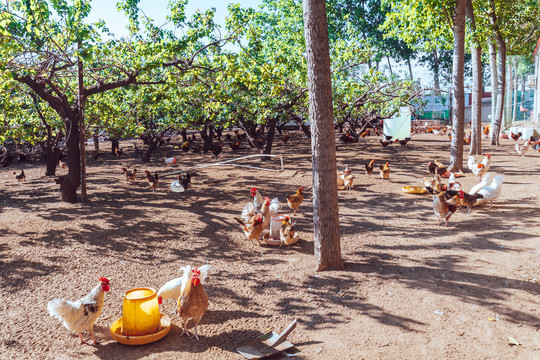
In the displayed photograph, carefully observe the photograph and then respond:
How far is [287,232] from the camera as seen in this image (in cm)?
705

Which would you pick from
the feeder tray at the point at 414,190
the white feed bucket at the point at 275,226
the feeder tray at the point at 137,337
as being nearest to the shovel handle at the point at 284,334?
the feeder tray at the point at 137,337

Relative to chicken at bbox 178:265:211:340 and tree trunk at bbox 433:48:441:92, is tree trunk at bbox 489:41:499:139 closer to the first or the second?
chicken at bbox 178:265:211:340

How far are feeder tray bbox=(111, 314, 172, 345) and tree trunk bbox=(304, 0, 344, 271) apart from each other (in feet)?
8.30

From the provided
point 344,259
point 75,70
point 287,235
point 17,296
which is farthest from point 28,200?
point 344,259

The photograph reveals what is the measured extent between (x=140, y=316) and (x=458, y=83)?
12.3 m

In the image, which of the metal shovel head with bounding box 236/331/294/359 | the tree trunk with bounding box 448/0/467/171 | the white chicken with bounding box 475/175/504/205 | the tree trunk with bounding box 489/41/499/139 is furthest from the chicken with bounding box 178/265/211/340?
the tree trunk with bounding box 489/41/499/139

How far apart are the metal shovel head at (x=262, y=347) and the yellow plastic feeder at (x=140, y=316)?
3.23 feet

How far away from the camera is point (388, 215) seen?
359 inches

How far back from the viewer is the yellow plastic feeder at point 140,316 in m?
4.28

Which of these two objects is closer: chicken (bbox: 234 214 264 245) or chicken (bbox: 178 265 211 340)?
chicken (bbox: 178 265 211 340)

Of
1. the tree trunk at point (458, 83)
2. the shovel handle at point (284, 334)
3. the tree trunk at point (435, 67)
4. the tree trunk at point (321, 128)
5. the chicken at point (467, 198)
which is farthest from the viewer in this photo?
the tree trunk at point (435, 67)

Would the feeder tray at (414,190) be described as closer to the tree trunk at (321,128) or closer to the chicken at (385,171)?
the chicken at (385,171)

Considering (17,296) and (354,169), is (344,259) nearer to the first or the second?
(17,296)

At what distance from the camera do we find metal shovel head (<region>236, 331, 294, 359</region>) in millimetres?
3923
